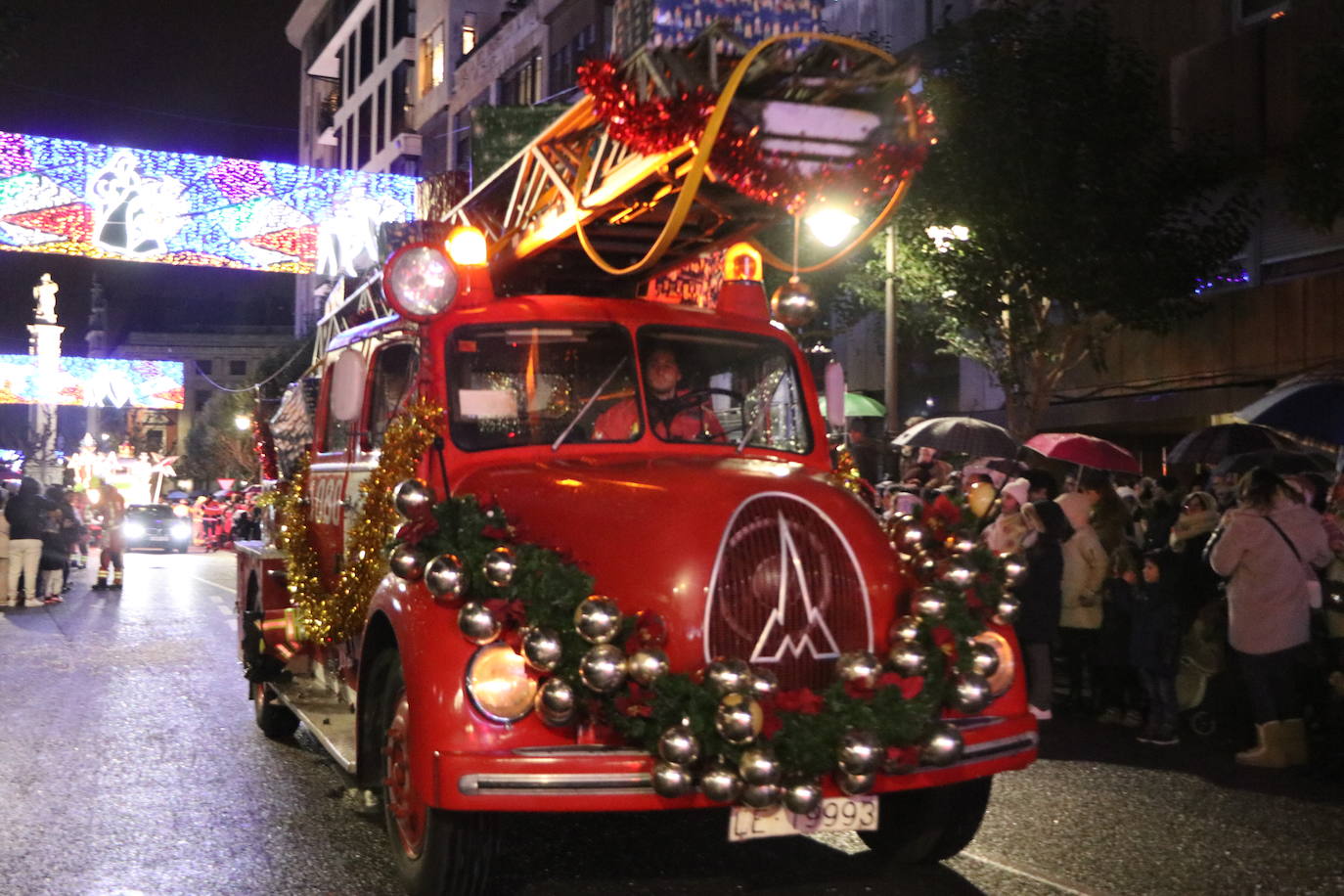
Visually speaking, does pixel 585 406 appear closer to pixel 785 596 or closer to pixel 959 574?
pixel 785 596

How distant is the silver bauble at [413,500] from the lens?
17.4 ft

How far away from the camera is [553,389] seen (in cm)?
639

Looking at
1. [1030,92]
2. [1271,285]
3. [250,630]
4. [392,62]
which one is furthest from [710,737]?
[392,62]

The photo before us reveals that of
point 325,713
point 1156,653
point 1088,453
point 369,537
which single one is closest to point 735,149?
point 369,537

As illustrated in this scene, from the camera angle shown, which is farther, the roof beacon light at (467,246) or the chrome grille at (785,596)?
the roof beacon light at (467,246)

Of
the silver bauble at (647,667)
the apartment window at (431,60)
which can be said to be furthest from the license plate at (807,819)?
the apartment window at (431,60)

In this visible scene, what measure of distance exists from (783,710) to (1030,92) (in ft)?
50.2

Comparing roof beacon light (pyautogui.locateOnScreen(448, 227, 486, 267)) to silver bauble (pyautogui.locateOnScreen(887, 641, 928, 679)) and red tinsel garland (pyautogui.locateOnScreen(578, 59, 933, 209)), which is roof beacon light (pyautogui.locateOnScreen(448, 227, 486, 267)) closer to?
red tinsel garland (pyautogui.locateOnScreen(578, 59, 933, 209))

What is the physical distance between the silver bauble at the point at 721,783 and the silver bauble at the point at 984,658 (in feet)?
3.58

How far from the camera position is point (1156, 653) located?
31.0ft

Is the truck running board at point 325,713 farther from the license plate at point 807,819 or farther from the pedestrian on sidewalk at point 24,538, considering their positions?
the pedestrian on sidewalk at point 24,538

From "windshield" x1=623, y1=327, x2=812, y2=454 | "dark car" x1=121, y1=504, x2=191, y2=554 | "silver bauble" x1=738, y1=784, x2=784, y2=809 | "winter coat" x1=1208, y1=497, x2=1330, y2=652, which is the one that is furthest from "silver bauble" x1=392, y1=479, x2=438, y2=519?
"dark car" x1=121, y1=504, x2=191, y2=554

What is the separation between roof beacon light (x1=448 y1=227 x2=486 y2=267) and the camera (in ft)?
22.4

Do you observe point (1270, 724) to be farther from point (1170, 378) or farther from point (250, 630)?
point (1170, 378)
